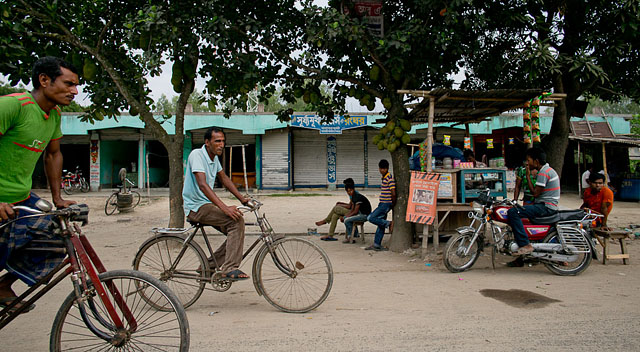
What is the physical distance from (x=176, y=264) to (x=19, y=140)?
188 centimetres

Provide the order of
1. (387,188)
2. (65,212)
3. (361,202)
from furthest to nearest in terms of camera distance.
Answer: (361,202) < (387,188) < (65,212)

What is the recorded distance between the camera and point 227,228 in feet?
13.1

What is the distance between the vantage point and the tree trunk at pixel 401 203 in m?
6.92

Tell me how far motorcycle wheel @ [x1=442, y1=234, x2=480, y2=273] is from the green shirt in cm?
481

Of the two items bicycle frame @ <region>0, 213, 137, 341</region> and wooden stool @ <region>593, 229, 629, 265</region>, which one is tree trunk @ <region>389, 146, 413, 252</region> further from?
bicycle frame @ <region>0, 213, 137, 341</region>

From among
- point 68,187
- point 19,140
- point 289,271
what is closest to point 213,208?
point 289,271

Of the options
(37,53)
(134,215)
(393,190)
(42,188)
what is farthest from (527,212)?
(42,188)

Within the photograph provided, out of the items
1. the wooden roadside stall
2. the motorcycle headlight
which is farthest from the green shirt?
the motorcycle headlight

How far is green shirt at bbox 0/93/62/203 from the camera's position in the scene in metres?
2.56

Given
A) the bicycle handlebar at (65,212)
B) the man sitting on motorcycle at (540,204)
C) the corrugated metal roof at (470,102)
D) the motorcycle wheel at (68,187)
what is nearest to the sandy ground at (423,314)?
the man sitting on motorcycle at (540,204)

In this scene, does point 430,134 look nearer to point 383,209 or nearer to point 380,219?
point 383,209

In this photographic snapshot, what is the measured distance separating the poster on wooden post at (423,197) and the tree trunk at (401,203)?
1.59 feet

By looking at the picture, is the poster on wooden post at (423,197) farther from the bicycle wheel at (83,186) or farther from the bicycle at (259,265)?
the bicycle wheel at (83,186)

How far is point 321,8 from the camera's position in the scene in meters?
6.02
